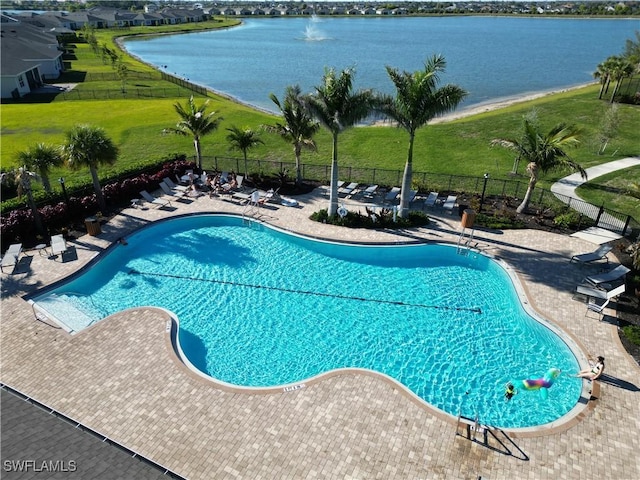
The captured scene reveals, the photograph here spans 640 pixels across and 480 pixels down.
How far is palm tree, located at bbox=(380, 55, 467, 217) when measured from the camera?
65.1 feet

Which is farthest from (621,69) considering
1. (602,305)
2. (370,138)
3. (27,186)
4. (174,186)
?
(27,186)

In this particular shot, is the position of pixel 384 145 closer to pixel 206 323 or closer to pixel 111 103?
pixel 206 323

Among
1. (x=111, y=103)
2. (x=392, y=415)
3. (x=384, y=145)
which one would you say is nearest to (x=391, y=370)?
(x=392, y=415)

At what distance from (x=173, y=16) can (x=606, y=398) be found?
206m

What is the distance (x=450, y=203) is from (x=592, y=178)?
1156 cm

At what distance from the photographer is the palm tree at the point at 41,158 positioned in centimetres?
2197

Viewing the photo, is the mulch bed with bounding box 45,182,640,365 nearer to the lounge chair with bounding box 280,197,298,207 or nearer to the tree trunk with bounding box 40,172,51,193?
the lounge chair with bounding box 280,197,298,207

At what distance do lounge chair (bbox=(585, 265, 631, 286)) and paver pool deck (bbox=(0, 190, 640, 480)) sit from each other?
1.70 metres

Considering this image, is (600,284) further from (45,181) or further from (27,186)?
(45,181)

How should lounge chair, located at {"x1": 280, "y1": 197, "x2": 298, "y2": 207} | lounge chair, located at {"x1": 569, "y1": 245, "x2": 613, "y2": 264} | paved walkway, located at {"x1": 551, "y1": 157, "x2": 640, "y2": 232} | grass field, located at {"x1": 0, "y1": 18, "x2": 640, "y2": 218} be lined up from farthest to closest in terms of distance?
grass field, located at {"x1": 0, "y1": 18, "x2": 640, "y2": 218} < lounge chair, located at {"x1": 280, "y1": 197, "x2": 298, "y2": 207} < paved walkway, located at {"x1": 551, "y1": 157, "x2": 640, "y2": 232} < lounge chair, located at {"x1": 569, "y1": 245, "x2": 613, "y2": 264}

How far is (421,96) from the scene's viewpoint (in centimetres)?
2009

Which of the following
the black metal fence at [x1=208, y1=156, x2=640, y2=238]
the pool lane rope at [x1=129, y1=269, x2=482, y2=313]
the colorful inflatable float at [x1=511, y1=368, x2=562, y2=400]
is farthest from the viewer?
the black metal fence at [x1=208, y1=156, x2=640, y2=238]

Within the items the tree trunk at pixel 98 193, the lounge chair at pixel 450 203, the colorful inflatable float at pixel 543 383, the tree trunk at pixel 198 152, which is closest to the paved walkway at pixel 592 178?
the lounge chair at pixel 450 203

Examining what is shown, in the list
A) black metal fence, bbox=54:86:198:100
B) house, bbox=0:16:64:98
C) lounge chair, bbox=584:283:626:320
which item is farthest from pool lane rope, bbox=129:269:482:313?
house, bbox=0:16:64:98
